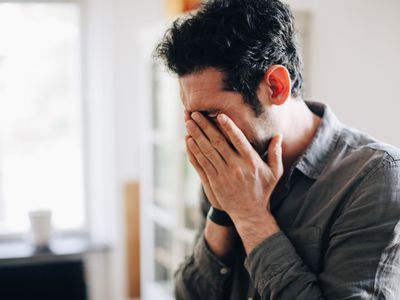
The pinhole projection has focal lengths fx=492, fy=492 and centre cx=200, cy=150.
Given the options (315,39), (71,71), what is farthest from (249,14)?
(71,71)

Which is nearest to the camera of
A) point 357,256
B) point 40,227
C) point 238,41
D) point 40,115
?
point 357,256

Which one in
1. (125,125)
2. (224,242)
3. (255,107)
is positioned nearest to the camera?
(255,107)

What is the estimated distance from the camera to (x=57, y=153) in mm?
3082

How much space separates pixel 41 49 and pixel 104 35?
1.44ft

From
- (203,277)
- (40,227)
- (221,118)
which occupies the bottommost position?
(40,227)

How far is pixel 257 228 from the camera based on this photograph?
0.85 metres

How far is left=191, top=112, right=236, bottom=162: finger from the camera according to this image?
35.3 inches

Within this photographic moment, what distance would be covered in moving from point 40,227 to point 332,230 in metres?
2.32

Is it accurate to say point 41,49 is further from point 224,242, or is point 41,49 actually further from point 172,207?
point 224,242

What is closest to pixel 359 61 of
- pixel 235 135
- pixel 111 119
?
pixel 235 135

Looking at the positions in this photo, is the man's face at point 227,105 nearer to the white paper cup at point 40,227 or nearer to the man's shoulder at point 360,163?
the man's shoulder at point 360,163

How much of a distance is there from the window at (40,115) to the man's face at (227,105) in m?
2.27

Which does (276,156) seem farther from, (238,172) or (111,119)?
(111,119)

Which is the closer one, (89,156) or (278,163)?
(278,163)
